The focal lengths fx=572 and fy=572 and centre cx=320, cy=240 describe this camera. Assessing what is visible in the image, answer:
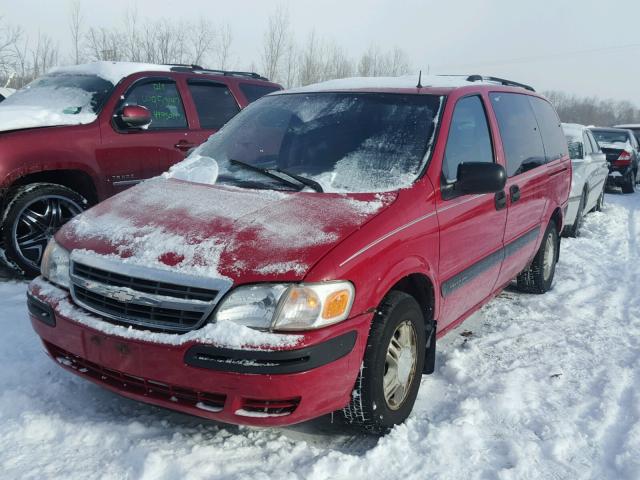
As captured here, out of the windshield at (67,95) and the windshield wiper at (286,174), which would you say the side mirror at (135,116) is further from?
the windshield wiper at (286,174)

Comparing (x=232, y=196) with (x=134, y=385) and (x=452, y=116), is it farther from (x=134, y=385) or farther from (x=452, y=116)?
(x=452, y=116)

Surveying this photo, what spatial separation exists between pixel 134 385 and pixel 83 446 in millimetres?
360

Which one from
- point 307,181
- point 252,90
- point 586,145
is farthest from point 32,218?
point 586,145

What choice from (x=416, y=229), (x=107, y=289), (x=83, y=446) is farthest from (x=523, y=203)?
(x=83, y=446)

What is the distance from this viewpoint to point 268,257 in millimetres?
2377

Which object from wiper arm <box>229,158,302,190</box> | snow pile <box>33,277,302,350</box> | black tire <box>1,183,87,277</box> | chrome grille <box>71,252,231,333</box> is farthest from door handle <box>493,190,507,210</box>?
black tire <box>1,183,87,277</box>

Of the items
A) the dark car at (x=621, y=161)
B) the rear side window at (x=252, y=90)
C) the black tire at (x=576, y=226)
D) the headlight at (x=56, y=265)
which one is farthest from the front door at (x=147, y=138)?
the dark car at (x=621, y=161)

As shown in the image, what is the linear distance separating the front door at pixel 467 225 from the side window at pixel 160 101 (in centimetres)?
330

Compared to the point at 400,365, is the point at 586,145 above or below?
above

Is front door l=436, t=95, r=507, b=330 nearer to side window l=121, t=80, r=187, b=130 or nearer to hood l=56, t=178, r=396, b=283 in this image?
hood l=56, t=178, r=396, b=283

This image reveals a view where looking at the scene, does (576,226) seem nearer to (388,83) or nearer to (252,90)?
(252,90)

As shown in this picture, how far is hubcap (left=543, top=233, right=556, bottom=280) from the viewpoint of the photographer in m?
5.25

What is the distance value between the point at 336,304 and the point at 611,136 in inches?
619

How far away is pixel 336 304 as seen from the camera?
7.76 feet
